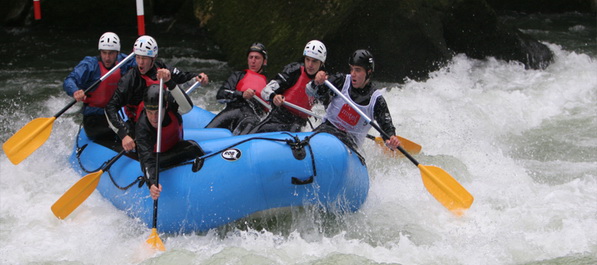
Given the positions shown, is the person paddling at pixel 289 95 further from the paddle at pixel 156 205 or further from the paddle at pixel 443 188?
the paddle at pixel 156 205

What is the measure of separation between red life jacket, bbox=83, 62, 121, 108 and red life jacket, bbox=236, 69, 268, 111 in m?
1.09

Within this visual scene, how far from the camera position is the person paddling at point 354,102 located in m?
5.39

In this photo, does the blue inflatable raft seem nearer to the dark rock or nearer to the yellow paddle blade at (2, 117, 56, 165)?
the yellow paddle blade at (2, 117, 56, 165)

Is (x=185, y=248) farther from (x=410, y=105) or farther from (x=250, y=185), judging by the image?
(x=410, y=105)

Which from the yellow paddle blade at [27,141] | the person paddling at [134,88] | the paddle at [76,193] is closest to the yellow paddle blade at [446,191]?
the person paddling at [134,88]

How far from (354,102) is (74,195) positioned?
2242 mm

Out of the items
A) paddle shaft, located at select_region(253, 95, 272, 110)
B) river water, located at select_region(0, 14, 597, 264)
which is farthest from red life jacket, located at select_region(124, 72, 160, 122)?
paddle shaft, located at select_region(253, 95, 272, 110)

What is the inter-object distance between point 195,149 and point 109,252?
0.93 meters

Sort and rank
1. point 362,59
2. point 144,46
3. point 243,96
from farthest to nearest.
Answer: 1. point 243,96
2. point 144,46
3. point 362,59

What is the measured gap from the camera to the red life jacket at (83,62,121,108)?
20.2ft

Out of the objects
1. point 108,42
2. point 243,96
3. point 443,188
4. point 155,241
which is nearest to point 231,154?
point 155,241

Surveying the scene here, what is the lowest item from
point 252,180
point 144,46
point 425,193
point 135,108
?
point 425,193

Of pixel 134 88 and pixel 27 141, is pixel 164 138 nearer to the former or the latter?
pixel 134 88

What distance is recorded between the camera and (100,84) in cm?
615
